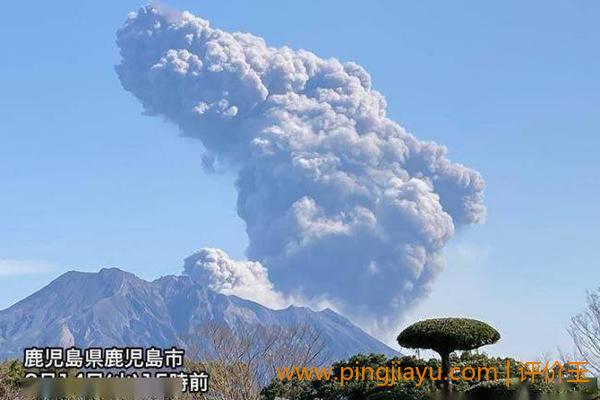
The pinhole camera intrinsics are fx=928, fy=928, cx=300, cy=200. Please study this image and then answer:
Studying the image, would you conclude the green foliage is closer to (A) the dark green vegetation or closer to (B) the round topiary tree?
(B) the round topiary tree

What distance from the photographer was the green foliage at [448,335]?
24828 millimetres

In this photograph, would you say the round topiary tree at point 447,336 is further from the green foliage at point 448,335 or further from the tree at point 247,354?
the tree at point 247,354

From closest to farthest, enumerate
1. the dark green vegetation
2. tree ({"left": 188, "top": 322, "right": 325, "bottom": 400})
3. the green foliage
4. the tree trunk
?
the dark green vegetation
the green foliage
the tree trunk
tree ({"left": 188, "top": 322, "right": 325, "bottom": 400})

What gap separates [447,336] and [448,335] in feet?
0.13

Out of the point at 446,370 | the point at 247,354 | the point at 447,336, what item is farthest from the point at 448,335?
the point at 247,354

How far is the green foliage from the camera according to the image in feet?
81.5

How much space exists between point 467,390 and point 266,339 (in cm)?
968

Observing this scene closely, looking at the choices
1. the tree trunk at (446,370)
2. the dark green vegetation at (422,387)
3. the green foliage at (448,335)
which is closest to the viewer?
A: the dark green vegetation at (422,387)

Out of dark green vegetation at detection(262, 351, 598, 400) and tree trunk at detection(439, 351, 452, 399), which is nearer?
dark green vegetation at detection(262, 351, 598, 400)

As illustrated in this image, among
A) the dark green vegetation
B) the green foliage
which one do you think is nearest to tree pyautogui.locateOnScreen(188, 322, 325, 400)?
the dark green vegetation

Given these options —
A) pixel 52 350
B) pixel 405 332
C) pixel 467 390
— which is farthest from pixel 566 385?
pixel 52 350

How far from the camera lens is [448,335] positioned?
24766 mm

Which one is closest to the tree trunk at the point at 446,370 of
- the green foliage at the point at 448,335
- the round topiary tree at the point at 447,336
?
the round topiary tree at the point at 447,336

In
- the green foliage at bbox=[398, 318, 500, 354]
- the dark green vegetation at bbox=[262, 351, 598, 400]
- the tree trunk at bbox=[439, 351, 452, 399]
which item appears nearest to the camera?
the dark green vegetation at bbox=[262, 351, 598, 400]
